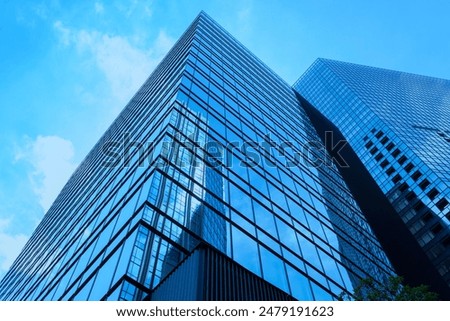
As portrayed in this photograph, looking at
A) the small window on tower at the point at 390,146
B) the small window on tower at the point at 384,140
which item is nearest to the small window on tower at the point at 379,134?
the small window on tower at the point at 384,140

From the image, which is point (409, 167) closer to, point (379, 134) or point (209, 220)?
point (379, 134)

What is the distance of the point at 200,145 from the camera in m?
19.7

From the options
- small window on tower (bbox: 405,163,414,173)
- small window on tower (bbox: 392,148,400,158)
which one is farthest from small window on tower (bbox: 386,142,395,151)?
small window on tower (bbox: 405,163,414,173)

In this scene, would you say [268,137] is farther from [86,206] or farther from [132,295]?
[132,295]

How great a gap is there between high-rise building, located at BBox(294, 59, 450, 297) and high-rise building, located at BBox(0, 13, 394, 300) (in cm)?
1072

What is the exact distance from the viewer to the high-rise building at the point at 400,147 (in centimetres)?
4403

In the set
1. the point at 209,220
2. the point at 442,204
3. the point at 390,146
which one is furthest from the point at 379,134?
the point at 209,220

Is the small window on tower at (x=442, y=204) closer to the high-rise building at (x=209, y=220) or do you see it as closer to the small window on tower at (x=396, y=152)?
the small window on tower at (x=396, y=152)

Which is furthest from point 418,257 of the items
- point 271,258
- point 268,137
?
point 271,258

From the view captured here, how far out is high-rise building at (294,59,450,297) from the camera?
4403 cm

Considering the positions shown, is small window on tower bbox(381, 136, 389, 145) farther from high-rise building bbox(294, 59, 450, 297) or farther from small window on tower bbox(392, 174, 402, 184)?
small window on tower bbox(392, 174, 402, 184)

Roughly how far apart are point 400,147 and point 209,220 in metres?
52.2

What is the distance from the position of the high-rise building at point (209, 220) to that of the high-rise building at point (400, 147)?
35.2 ft

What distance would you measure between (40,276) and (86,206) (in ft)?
14.5
